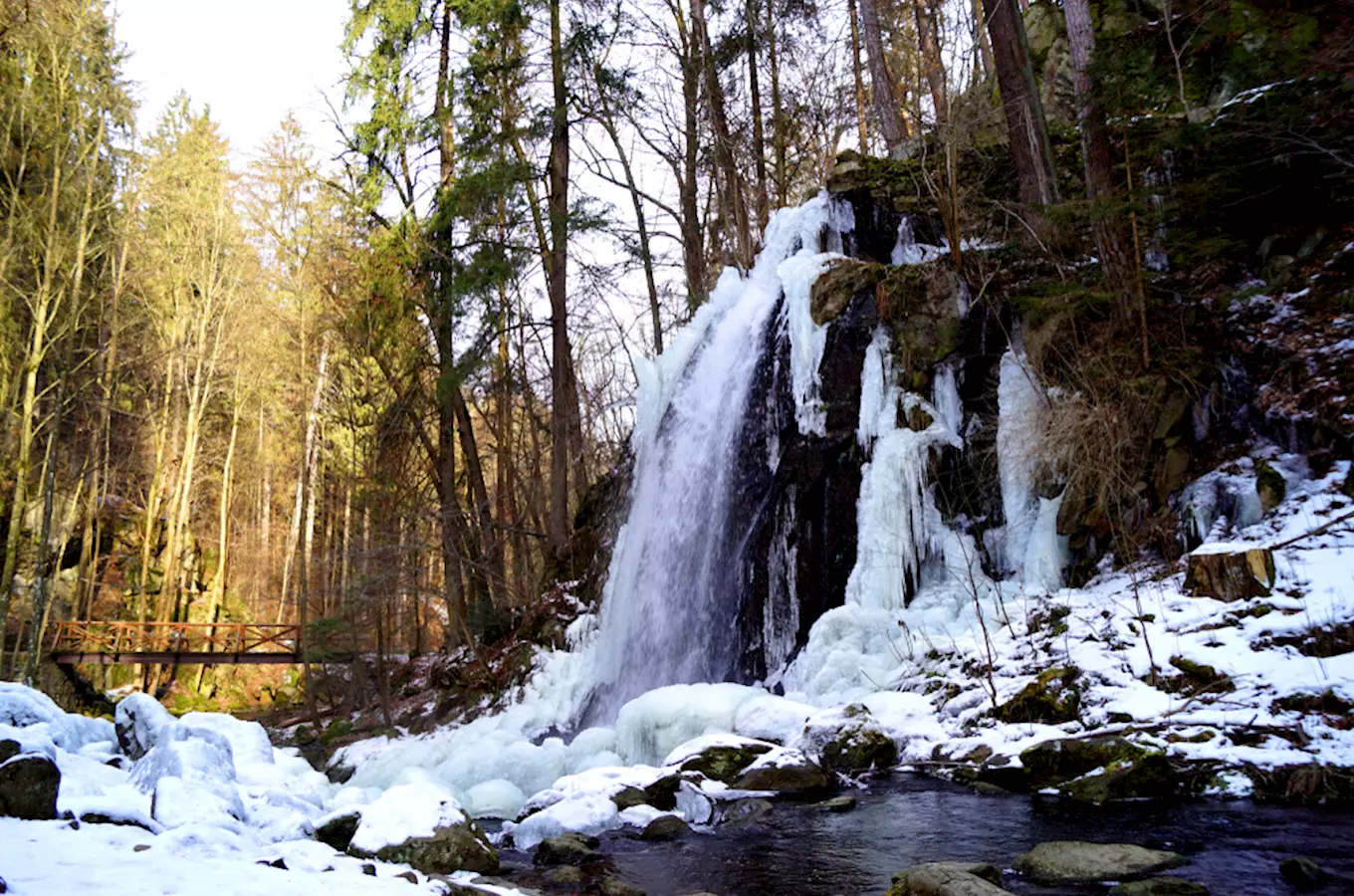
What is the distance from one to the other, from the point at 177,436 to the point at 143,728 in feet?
63.1

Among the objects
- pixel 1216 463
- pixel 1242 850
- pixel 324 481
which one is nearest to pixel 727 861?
pixel 1242 850

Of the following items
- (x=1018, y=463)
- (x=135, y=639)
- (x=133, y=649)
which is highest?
(x=1018, y=463)

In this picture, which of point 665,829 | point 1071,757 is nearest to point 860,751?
point 1071,757

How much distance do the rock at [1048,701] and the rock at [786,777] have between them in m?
1.47

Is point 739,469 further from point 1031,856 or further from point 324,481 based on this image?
point 324,481

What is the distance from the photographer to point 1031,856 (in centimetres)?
429

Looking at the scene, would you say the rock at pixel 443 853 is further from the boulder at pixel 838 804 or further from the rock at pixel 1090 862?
the rock at pixel 1090 862

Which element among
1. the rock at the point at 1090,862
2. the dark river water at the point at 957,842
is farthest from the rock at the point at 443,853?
the rock at the point at 1090,862

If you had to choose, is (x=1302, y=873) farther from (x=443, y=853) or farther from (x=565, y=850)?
(x=443, y=853)

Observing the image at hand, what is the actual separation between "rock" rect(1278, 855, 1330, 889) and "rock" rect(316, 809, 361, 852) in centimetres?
462

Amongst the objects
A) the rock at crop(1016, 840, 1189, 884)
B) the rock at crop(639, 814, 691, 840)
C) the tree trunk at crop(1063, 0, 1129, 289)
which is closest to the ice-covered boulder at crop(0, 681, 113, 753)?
the rock at crop(639, 814, 691, 840)

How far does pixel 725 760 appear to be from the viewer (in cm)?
718

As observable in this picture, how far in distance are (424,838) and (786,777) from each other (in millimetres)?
2741

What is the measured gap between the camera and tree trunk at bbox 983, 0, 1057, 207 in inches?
436
